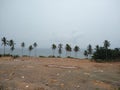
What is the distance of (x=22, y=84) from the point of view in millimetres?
13250

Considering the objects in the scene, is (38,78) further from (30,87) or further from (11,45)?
(11,45)

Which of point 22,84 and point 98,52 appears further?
point 98,52

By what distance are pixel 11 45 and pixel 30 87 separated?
64480 millimetres

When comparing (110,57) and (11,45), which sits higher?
(11,45)

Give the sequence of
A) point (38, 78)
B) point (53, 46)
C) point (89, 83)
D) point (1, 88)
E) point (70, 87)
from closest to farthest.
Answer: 1. point (1, 88)
2. point (70, 87)
3. point (89, 83)
4. point (38, 78)
5. point (53, 46)

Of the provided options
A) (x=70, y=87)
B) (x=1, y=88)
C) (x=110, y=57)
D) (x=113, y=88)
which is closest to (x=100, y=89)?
(x=113, y=88)

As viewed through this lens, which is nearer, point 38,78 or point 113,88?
point 113,88

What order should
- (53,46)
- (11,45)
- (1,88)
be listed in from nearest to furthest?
(1,88)
(11,45)
(53,46)

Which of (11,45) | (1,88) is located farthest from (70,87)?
(11,45)

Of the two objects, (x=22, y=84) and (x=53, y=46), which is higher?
(x=53, y=46)

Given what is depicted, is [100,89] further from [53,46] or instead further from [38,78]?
[53,46]

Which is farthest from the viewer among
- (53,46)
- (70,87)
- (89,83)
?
(53,46)

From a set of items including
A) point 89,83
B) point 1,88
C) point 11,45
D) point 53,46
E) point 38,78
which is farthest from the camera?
point 53,46

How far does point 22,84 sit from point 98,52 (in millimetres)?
35321
